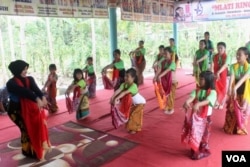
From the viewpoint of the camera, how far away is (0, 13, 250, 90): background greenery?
6719 millimetres

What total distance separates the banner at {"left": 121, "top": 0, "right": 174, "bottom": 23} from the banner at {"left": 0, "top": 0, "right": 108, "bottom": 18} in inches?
30.0

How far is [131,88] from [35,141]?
1.51 metres

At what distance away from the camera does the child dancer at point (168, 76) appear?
4746 millimetres

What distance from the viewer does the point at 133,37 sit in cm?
964

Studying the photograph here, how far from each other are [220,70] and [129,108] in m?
1.87

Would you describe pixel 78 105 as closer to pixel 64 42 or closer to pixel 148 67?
pixel 64 42

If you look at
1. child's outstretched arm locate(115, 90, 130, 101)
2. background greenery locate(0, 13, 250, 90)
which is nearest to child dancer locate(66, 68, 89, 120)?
child's outstretched arm locate(115, 90, 130, 101)

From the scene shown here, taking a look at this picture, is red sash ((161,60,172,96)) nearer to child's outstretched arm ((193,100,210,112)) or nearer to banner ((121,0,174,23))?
child's outstretched arm ((193,100,210,112))

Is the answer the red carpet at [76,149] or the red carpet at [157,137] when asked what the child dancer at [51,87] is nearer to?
the red carpet at [157,137]

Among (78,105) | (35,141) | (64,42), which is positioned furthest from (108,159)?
(64,42)

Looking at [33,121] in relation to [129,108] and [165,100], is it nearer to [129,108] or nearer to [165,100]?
[129,108]

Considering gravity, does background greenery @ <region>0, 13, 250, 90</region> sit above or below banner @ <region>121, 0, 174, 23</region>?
below

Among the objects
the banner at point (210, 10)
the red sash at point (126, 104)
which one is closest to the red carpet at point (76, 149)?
the red sash at point (126, 104)

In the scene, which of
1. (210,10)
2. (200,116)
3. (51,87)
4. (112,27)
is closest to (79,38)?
(112,27)
